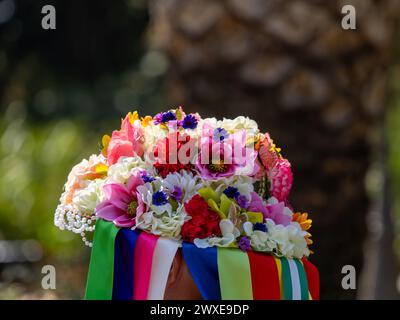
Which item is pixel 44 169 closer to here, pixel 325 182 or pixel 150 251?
pixel 325 182

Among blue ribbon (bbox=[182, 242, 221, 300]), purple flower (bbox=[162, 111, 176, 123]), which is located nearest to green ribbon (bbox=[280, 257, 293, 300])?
blue ribbon (bbox=[182, 242, 221, 300])

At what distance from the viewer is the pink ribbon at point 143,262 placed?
7.20ft

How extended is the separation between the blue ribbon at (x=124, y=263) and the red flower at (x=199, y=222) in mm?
155

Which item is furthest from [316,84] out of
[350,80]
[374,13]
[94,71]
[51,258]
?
[94,71]

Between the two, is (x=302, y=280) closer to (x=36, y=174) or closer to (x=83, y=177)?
(x=83, y=177)

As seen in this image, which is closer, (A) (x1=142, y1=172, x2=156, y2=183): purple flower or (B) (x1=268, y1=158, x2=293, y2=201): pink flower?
(A) (x1=142, y1=172, x2=156, y2=183): purple flower

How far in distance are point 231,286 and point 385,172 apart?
3.32 metres

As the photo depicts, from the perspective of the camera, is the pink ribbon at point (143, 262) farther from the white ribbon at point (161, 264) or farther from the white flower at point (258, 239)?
the white flower at point (258, 239)

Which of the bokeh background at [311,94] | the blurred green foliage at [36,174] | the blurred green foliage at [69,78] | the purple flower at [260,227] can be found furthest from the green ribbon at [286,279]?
the blurred green foliage at [69,78]

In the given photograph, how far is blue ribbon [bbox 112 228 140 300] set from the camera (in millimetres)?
2240

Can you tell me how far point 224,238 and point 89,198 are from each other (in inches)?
17.0

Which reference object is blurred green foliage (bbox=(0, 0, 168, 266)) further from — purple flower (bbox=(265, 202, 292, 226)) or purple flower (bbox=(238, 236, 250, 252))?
purple flower (bbox=(238, 236, 250, 252))

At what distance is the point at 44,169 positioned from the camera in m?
7.22

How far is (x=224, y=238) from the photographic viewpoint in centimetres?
221
